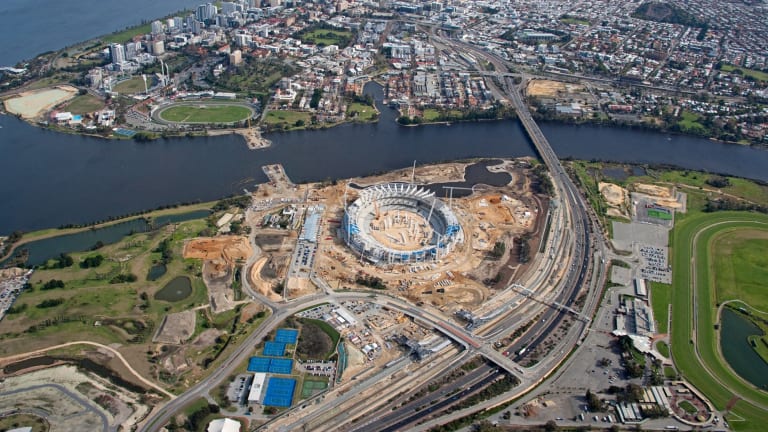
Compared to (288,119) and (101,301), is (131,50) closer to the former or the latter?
(288,119)

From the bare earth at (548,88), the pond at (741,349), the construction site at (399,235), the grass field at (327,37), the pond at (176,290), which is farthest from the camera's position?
the grass field at (327,37)

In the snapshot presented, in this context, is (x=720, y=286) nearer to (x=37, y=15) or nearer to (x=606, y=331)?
(x=606, y=331)

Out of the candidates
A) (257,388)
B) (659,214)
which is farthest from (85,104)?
(659,214)

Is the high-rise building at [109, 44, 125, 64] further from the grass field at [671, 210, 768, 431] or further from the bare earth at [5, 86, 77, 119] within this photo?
the grass field at [671, 210, 768, 431]

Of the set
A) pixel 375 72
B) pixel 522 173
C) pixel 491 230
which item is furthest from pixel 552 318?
pixel 375 72

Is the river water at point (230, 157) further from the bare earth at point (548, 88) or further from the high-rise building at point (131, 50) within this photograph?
the high-rise building at point (131, 50)

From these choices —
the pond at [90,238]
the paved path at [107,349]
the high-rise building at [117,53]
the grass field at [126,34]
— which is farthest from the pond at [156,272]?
the grass field at [126,34]
